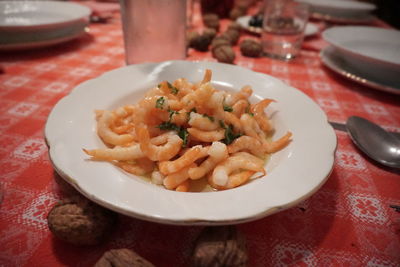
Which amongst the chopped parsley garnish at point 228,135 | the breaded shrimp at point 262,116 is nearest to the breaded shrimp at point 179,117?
the chopped parsley garnish at point 228,135

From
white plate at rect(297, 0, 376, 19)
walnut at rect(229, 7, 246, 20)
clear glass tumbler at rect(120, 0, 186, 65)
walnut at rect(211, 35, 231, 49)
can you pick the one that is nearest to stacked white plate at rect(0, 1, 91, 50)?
clear glass tumbler at rect(120, 0, 186, 65)

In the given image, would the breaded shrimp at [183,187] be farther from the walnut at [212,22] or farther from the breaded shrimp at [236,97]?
the walnut at [212,22]

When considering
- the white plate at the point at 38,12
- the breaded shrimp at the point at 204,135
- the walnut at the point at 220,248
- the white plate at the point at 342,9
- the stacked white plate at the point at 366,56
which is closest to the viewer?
the walnut at the point at 220,248

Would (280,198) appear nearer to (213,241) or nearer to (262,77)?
(213,241)

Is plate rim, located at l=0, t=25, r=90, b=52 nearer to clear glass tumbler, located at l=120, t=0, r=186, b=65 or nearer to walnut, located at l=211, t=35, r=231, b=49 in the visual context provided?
clear glass tumbler, located at l=120, t=0, r=186, b=65

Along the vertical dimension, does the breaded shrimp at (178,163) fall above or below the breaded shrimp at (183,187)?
above

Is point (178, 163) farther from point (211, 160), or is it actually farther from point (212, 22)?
point (212, 22)
